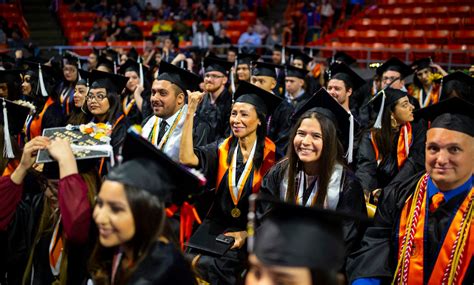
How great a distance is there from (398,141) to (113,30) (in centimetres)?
1423

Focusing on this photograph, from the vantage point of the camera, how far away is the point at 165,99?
4.96 m

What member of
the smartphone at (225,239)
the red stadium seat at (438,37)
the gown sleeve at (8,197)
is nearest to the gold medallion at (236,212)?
the smartphone at (225,239)

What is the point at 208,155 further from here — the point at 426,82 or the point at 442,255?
the point at 426,82

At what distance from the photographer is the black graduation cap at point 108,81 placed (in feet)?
17.8

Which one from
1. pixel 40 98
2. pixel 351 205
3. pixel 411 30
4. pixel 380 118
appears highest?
pixel 411 30

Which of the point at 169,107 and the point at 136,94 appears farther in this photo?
the point at 136,94

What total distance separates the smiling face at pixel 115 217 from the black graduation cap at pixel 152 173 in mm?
63

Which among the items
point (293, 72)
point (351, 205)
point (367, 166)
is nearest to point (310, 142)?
point (351, 205)

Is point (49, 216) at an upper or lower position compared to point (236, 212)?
upper

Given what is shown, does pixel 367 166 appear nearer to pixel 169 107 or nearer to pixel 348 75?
pixel 348 75

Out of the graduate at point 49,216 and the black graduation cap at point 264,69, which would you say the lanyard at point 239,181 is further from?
the black graduation cap at point 264,69

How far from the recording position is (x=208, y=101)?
7.68m

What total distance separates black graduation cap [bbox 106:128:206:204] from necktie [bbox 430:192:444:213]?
4.03ft

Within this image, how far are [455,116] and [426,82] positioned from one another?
6055 millimetres
